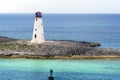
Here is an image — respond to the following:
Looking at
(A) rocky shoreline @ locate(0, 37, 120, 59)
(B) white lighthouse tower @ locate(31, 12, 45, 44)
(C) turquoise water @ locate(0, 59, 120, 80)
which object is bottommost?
(C) turquoise water @ locate(0, 59, 120, 80)

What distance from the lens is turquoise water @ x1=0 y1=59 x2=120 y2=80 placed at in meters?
46.4

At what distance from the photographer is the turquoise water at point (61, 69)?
4638 cm

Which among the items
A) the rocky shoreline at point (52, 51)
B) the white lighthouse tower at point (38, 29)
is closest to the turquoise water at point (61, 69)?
the rocky shoreline at point (52, 51)

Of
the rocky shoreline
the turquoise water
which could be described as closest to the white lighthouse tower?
the rocky shoreline

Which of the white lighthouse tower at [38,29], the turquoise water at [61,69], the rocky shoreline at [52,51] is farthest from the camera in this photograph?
the white lighthouse tower at [38,29]

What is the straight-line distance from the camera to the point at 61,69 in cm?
5069

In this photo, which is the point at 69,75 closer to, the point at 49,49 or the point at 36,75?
the point at 36,75

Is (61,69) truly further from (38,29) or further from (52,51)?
(38,29)

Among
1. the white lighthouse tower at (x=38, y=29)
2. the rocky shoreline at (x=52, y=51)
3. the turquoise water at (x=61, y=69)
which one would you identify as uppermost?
the white lighthouse tower at (x=38, y=29)

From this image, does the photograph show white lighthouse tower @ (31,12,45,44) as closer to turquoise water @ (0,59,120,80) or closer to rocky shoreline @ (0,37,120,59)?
rocky shoreline @ (0,37,120,59)

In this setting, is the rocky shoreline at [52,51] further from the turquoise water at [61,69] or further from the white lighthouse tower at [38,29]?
the turquoise water at [61,69]

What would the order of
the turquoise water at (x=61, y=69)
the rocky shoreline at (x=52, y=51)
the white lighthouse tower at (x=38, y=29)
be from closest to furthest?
the turquoise water at (x=61, y=69)
the rocky shoreline at (x=52, y=51)
the white lighthouse tower at (x=38, y=29)

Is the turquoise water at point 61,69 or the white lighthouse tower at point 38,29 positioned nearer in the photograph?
the turquoise water at point 61,69

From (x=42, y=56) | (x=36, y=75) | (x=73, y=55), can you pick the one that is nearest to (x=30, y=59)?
(x=42, y=56)
